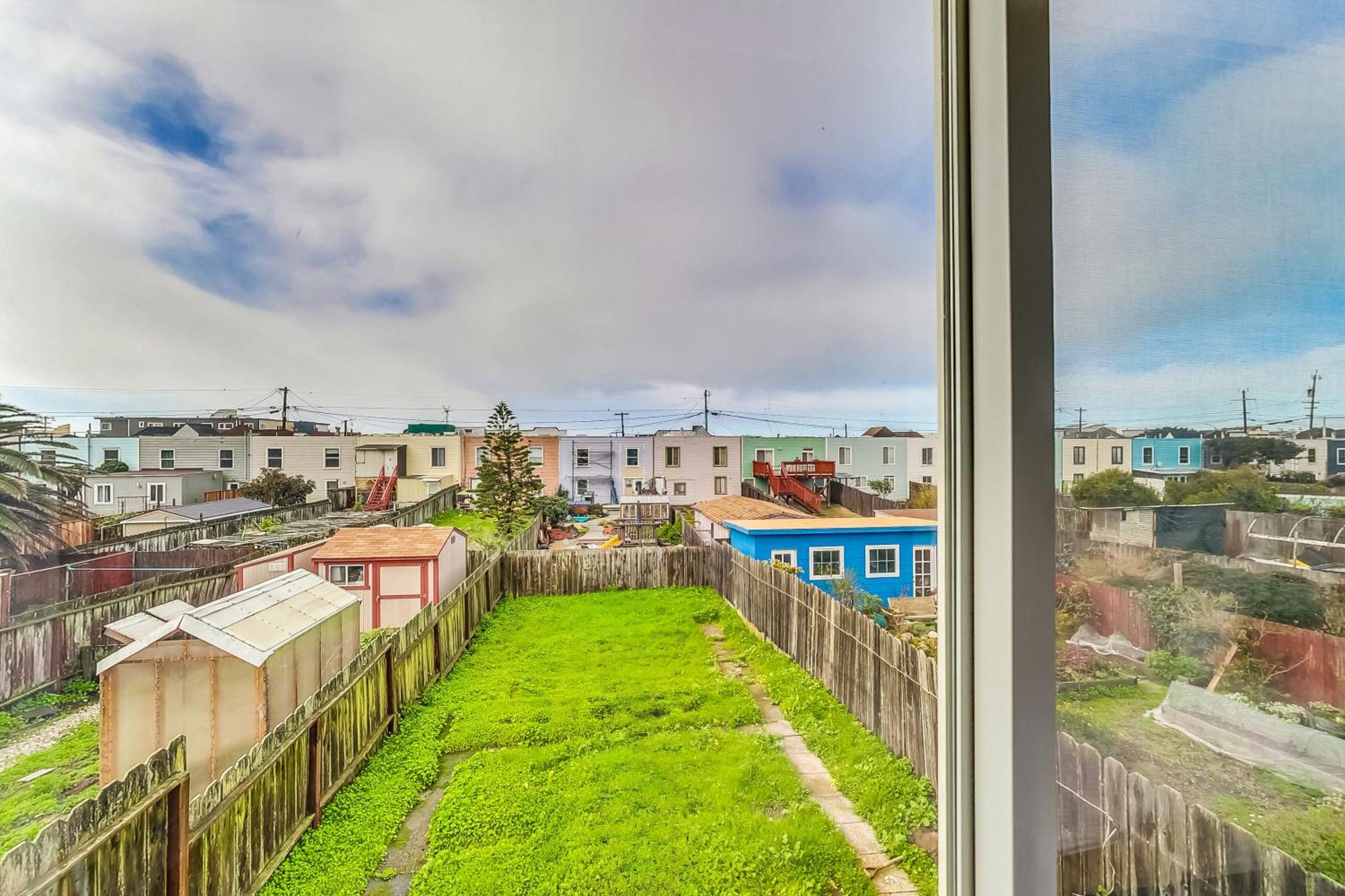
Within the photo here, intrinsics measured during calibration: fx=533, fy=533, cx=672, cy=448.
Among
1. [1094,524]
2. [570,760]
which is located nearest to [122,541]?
[570,760]

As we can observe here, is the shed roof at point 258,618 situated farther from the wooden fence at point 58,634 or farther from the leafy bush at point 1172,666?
the leafy bush at point 1172,666

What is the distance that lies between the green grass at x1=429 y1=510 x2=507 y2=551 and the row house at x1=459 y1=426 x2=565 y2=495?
6 cm

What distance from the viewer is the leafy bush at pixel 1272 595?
515 mm

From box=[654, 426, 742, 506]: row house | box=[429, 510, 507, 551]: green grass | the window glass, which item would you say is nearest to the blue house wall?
the window glass

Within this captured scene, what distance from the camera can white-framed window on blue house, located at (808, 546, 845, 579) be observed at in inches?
40.8

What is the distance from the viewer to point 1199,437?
23.5 inches

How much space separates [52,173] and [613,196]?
744mm

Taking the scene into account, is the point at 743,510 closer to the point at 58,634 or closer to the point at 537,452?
the point at 537,452

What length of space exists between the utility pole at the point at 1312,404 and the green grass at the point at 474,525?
3.52 ft

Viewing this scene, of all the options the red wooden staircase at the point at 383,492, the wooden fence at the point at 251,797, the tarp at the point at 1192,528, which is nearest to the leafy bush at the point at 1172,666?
the tarp at the point at 1192,528

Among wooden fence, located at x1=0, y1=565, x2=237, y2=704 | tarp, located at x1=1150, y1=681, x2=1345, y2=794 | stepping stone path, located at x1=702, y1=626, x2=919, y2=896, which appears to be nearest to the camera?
tarp, located at x1=1150, y1=681, x2=1345, y2=794

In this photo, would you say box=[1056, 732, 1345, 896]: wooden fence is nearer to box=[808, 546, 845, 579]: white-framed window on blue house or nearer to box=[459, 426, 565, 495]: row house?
box=[808, 546, 845, 579]: white-framed window on blue house

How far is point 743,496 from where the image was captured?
103 cm

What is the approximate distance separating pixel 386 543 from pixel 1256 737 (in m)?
1.13
